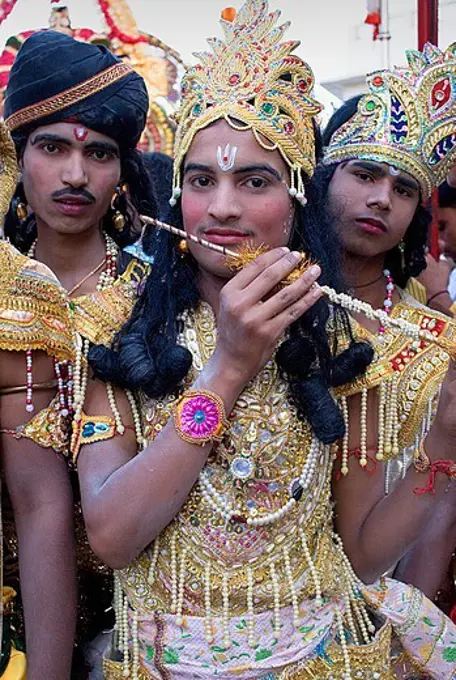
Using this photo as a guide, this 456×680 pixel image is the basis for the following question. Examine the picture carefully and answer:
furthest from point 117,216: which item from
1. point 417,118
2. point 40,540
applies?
point 40,540

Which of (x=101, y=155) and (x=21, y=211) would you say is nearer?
(x=101, y=155)

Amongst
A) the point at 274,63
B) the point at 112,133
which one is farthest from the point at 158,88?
the point at 274,63

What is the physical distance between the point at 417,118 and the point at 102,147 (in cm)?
92

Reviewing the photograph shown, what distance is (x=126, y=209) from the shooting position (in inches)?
114

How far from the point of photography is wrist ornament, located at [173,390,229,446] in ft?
5.39

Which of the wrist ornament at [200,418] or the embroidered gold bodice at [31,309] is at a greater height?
the embroidered gold bodice at [31,309]

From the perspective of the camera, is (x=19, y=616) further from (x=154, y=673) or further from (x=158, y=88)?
(x=158, y=88)

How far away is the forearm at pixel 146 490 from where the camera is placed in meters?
1.64

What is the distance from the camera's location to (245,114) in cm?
182

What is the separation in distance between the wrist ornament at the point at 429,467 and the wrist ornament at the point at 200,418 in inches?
18.2

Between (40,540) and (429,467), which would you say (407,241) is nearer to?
(429,467)

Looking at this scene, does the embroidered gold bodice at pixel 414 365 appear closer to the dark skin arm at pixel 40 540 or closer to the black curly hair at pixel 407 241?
the black curly hair at pixel 407 241

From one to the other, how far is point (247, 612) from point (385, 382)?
0.59m

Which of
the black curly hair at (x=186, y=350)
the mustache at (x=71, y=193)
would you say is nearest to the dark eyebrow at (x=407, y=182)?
the black curly hair at (x=186, y=350)
